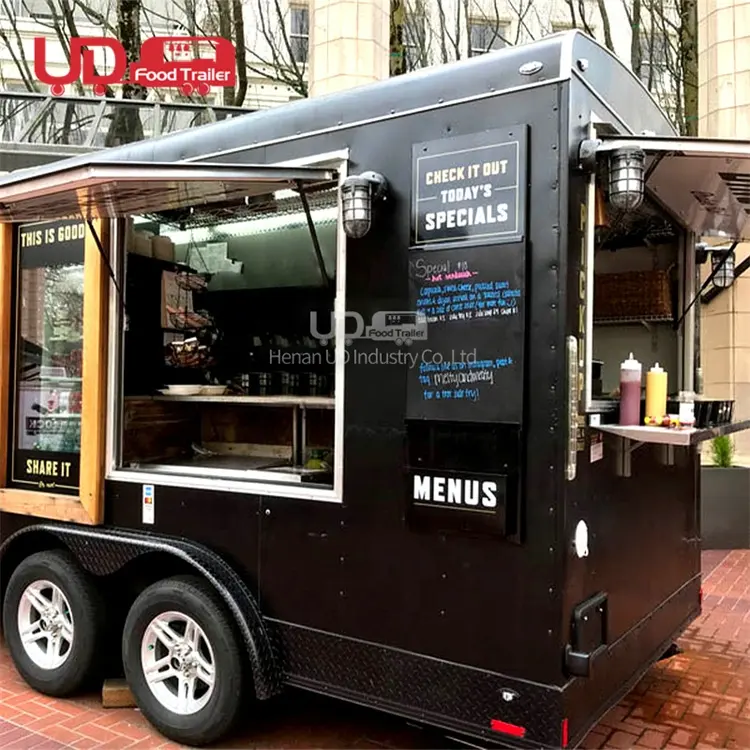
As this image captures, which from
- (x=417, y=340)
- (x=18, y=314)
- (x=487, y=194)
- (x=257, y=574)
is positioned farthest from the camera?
(x=18, y=314)

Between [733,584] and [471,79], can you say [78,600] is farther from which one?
[733,584]

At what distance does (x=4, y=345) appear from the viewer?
455cm

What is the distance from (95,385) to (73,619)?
1.25 metres

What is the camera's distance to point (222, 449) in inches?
189

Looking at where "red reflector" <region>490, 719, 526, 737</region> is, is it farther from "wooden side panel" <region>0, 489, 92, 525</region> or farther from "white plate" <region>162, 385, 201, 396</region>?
"white plate" <region>162, 385, 201, 396</region>

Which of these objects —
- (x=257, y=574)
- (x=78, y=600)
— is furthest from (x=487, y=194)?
(x=78, y=600)

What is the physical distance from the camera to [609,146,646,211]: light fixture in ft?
8.96

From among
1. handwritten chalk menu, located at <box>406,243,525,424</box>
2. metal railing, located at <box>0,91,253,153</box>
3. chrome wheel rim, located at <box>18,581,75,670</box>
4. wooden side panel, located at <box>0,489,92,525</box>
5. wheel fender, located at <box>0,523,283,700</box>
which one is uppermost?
metal railing, located at <box>0,91,253,153</box>

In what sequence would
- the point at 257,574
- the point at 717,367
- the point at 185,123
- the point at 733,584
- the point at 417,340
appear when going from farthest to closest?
the point at 185,123, the point at 717,367, the point at 733,584, the point at 257,574, the point at 417,340

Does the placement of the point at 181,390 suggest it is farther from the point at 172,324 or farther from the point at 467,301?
the point at 467,301

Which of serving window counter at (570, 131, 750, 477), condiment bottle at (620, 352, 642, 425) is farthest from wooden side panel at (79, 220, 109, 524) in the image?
condiment bottle at (620, 352, 642, 425)

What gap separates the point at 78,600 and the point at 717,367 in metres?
7.23

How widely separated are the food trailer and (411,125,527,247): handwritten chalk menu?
1 centimetres

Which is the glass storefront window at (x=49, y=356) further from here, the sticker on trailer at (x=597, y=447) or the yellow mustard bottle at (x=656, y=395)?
the yellow mustard bottle at (x=656, y=395)
